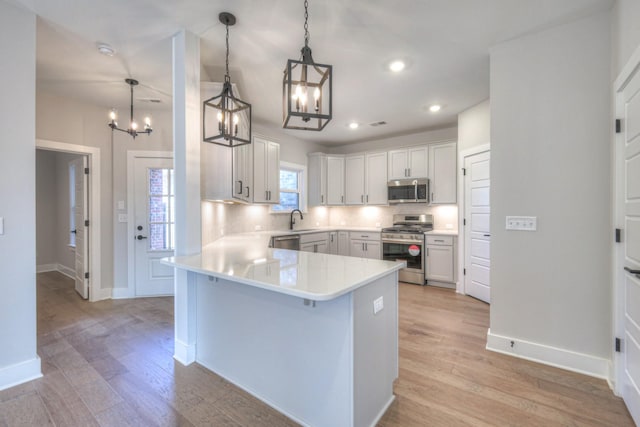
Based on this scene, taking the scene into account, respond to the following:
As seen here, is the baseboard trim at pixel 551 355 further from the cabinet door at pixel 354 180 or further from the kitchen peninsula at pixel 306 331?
the cabinet door at pixel 354 180

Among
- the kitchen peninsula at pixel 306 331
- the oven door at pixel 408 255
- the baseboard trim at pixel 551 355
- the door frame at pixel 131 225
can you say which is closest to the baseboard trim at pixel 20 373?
the kitchen peninsula at pixel 306 331

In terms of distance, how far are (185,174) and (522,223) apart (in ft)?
9.42

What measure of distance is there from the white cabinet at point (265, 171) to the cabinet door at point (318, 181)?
4.28ft

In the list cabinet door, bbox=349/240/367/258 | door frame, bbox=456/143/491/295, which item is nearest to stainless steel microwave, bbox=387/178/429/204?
door frame, bbox=456/143/491/295

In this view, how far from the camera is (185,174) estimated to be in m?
2.38

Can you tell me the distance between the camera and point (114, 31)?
2.38m

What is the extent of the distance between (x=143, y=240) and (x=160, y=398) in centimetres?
291

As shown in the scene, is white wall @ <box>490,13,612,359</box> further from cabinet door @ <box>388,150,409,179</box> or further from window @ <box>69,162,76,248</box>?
window @ <box>69,162,76,248</box>

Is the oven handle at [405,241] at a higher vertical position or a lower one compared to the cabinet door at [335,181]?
lower

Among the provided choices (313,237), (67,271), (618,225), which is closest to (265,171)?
(313,237)

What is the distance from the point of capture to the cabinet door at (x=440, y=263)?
183 inches

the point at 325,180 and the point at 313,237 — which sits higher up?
the point at 325,180

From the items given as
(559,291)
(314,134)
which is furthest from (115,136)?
(559,291)

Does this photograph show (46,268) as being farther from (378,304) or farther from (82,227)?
(378,304)
